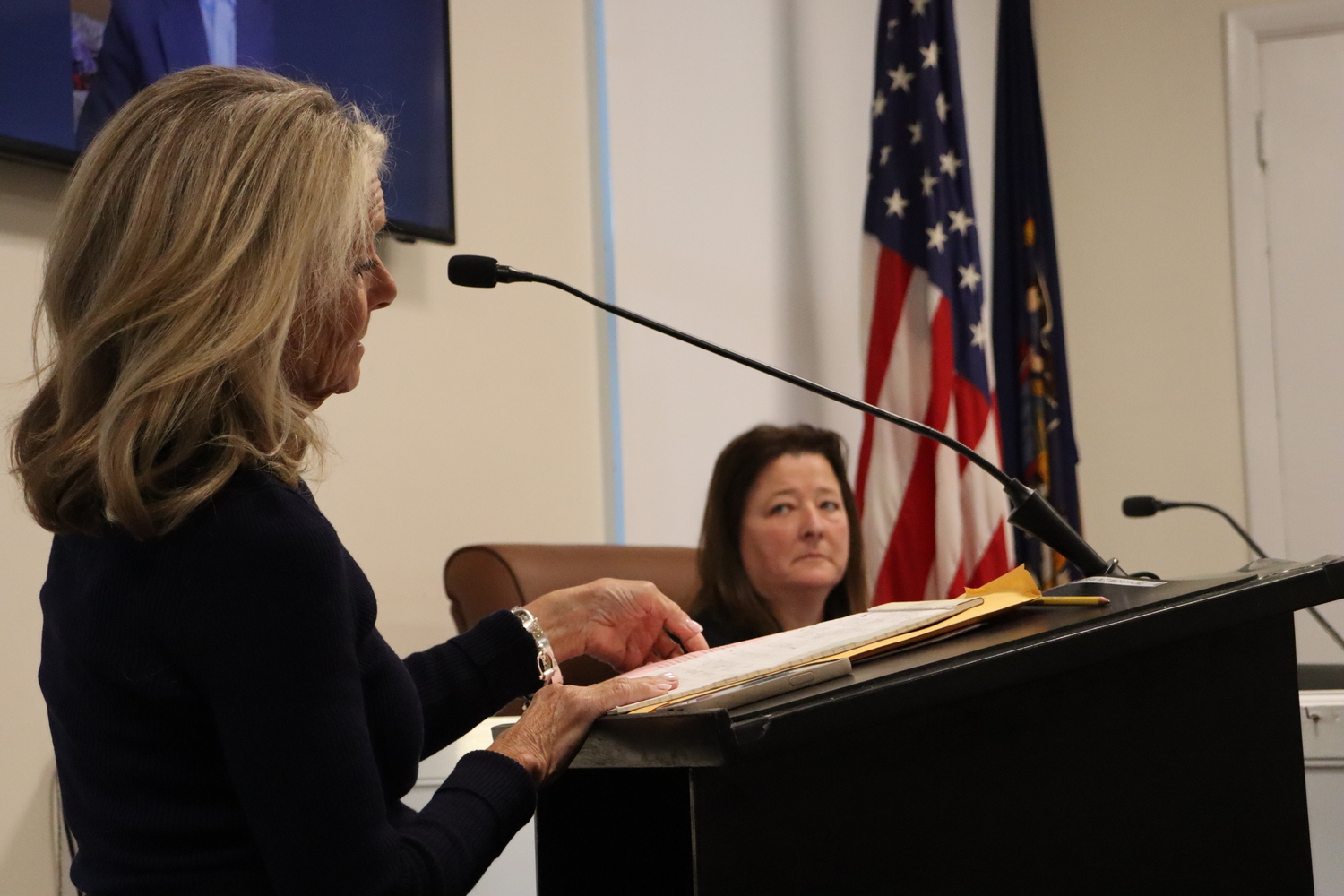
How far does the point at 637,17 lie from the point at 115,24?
146 cm

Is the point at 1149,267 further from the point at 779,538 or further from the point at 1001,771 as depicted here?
the point at 1001,771

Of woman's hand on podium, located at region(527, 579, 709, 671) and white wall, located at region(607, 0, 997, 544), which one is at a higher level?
white wall, located at region(607, 0, 997, 544)

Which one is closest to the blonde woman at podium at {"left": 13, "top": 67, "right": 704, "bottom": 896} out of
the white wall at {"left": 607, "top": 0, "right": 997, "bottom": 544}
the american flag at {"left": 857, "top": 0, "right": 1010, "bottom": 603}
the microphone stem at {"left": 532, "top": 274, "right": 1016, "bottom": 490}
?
the microphone stem at {"left": 532, "top": 274, "right": 1016, "bottom": 490}

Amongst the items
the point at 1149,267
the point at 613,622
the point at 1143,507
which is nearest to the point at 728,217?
the point at 1143,507

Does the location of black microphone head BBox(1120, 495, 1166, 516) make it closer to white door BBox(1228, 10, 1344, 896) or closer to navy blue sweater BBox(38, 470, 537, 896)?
white door BBox(1228, 10, 1344, 896)

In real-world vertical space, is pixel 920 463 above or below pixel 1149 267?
below

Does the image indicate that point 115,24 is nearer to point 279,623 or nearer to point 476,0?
point 476,0

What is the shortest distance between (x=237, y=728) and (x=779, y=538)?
183 centimetres

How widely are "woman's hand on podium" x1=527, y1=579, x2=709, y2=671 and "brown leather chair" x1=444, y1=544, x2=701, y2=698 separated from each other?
83 cm

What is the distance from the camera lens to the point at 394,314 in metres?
2.54

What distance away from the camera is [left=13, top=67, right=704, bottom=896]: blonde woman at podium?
815 mm

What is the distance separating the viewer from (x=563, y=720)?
2.80ft

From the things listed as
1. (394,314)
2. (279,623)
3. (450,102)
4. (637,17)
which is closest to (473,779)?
Result: (279,623)

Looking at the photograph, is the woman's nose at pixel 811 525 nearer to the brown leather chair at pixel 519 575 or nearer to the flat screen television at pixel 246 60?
the brown leather chair at pixel 519 575
